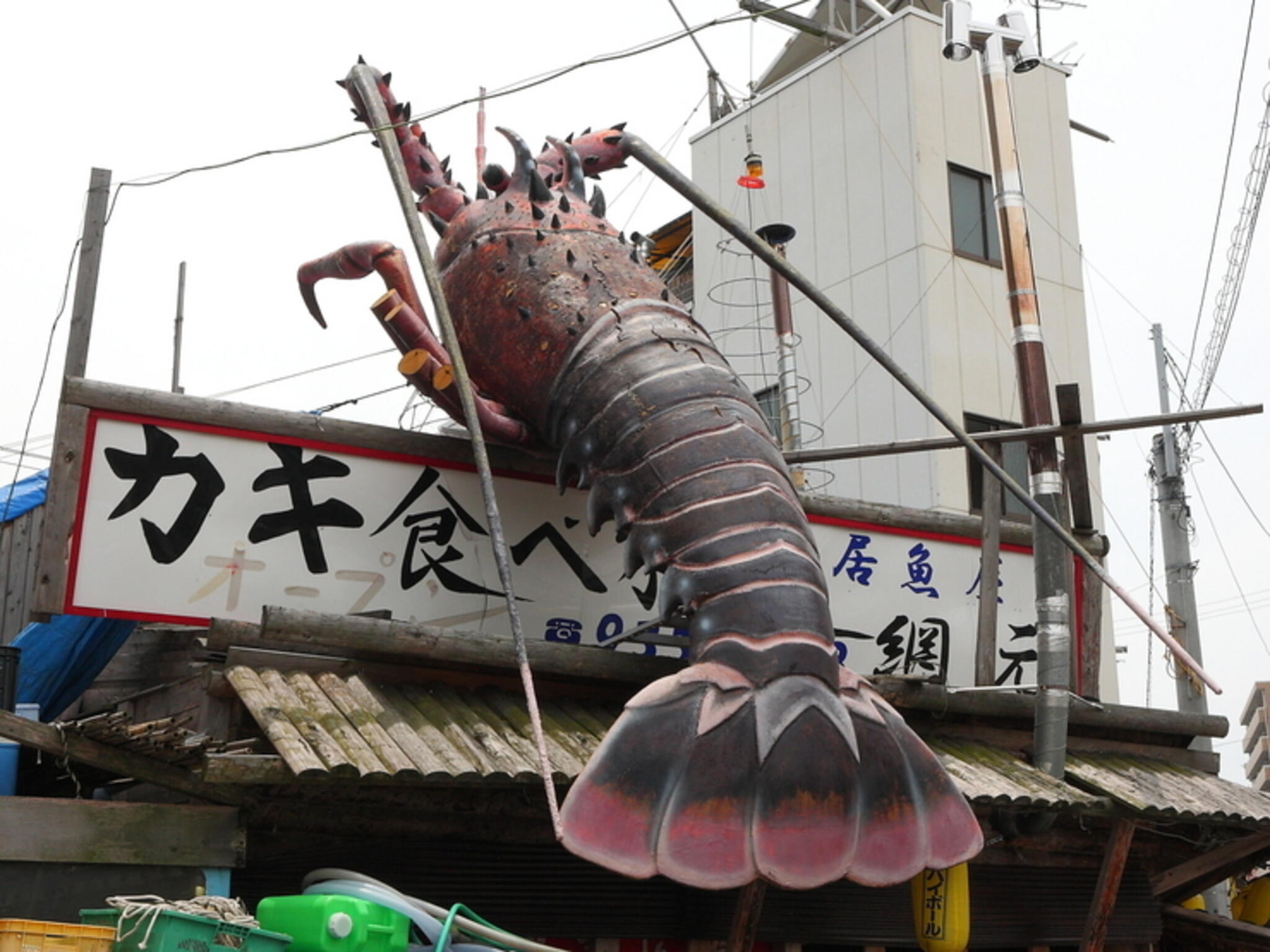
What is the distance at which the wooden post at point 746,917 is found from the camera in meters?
7.60

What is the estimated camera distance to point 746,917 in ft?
25.0

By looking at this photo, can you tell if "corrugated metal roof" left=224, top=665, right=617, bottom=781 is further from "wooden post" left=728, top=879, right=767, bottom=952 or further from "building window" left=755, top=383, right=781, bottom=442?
"building window" left=755, top=383, right=781, bottom=442

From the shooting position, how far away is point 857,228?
17859mm

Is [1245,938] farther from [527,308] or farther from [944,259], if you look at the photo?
[944,259]

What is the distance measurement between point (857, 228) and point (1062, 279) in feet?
9.74

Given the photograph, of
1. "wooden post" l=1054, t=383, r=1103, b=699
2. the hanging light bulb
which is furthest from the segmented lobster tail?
the hanging light bulb

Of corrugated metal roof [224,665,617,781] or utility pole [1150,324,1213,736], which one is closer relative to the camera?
corrugated metal roof [224,665,617,781]

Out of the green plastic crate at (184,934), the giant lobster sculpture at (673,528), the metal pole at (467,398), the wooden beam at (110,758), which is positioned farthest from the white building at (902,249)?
the green plastic crate at (184,934)

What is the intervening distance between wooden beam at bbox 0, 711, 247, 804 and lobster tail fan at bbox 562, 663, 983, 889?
1.75m

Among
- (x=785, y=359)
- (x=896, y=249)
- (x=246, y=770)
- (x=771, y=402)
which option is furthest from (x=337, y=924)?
(x=896, y=249)

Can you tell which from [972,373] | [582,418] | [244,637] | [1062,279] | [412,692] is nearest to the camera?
[244,637]

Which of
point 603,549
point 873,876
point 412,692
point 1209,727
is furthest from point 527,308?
point 1209,727

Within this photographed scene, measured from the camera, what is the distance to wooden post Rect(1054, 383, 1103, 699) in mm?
9195

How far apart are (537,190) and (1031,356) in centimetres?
375
